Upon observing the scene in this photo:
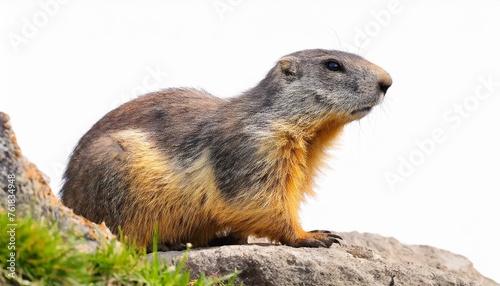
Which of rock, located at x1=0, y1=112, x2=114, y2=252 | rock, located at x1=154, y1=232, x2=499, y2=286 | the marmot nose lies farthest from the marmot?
rock, located at x1=0, y1=112, x2=114, y2=252

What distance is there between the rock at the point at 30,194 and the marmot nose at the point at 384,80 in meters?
3.70

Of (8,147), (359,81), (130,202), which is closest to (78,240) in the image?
(8,147)

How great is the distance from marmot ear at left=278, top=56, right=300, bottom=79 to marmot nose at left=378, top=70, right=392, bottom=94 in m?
0.88

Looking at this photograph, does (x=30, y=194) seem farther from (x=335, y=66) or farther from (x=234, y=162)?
(x=335, y=66)

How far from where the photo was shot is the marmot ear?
30.1 feet

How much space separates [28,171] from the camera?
647 centimetres

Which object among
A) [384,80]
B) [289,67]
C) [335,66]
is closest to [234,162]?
[289,67]

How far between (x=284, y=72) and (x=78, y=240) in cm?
376

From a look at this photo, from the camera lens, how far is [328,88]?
29.5 ft

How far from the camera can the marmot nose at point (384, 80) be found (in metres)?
8.94

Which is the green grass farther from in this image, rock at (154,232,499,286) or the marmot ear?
the marmot ear

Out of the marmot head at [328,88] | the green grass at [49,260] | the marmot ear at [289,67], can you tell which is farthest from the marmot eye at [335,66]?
the green grass at [49,260]

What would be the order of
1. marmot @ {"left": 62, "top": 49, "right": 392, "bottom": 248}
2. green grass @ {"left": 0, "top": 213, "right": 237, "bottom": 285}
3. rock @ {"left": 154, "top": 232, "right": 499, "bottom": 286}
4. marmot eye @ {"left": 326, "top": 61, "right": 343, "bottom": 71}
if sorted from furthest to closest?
marmot eye @ {"left": 326, "top": 61, "right": 343, "bottom": 71}, marmot @ {"left": 62, "top": 49, "right": 392, "bottom": 248}, rock @ {"left": 154, "top": 232, "right": 499, "bottom": 286}, green grass @ {"left": 0, "top": 213, "right": 237, "bottom": 285}

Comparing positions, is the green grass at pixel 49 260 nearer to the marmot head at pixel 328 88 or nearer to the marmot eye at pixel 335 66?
the marmot head at pixel 328 88
